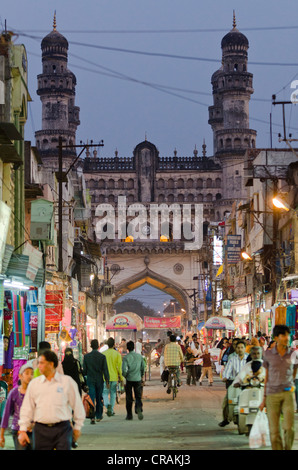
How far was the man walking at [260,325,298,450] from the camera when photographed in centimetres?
922

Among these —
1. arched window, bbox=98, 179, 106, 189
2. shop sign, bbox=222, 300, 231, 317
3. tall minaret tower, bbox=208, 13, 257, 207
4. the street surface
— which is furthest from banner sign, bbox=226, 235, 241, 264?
arched window, bbox=98, 179, 106, 189

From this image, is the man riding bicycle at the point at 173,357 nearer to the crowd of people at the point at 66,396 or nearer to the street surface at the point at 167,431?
the street surface at the point at 167,431

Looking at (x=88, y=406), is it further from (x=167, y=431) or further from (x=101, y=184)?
(x=101, y=184)

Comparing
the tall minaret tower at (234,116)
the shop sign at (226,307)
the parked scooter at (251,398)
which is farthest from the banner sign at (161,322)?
the tall minaret tower at (234,116)

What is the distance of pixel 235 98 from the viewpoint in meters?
88.6

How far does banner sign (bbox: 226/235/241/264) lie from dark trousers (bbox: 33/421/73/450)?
131 feet

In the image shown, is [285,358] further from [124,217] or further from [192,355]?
[124,217]

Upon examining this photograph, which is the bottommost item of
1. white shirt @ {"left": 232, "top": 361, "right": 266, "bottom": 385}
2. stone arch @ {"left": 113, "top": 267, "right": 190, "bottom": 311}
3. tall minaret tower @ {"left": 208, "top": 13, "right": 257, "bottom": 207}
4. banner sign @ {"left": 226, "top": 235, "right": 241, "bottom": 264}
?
white shirt @ {"left": 232, "top": 361, "right": 266, "bottom": 385}

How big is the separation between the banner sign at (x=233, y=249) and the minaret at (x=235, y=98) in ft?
129

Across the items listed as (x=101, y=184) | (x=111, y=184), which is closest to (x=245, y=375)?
(x=111, y=184)

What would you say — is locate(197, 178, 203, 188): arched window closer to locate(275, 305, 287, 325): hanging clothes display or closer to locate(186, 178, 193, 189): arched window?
locate(186, 178, 193, 189): arched window

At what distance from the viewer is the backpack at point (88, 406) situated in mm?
14359

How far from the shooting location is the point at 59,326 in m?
28.0
